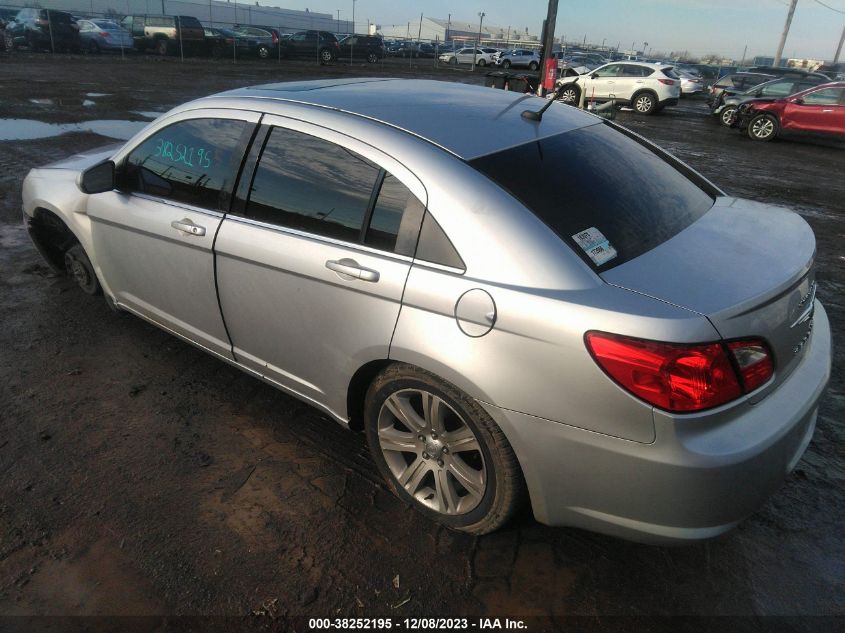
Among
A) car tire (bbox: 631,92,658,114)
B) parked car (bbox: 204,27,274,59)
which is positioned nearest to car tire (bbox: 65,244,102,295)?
car tire (bbox: 631,92,658,114)

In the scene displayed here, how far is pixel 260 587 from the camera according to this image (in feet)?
7.14

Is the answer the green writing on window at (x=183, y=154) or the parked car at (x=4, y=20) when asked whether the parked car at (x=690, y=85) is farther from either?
the parked car at (x=4, y=20)

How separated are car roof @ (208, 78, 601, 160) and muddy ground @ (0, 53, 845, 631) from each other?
157 centimetres

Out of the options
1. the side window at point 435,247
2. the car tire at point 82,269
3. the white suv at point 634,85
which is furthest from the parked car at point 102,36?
the side window at point 435,247

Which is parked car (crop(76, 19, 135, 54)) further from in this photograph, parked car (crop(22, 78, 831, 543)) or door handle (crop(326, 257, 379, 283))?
door handle (crop(326, 257, 379, 283))

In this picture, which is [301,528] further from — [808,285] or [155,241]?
[808,285]

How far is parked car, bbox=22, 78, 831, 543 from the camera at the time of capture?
72.6 inches

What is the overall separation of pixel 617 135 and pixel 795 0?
49.5 meters

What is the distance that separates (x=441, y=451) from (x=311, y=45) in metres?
34.4

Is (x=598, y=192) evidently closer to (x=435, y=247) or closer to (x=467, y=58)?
(x=435, y=247)

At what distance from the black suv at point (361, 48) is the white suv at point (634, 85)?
18.3 meters

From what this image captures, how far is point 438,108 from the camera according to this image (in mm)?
2684

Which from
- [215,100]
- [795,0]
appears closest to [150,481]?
[215,100]

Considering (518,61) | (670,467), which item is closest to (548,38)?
(670,467)
